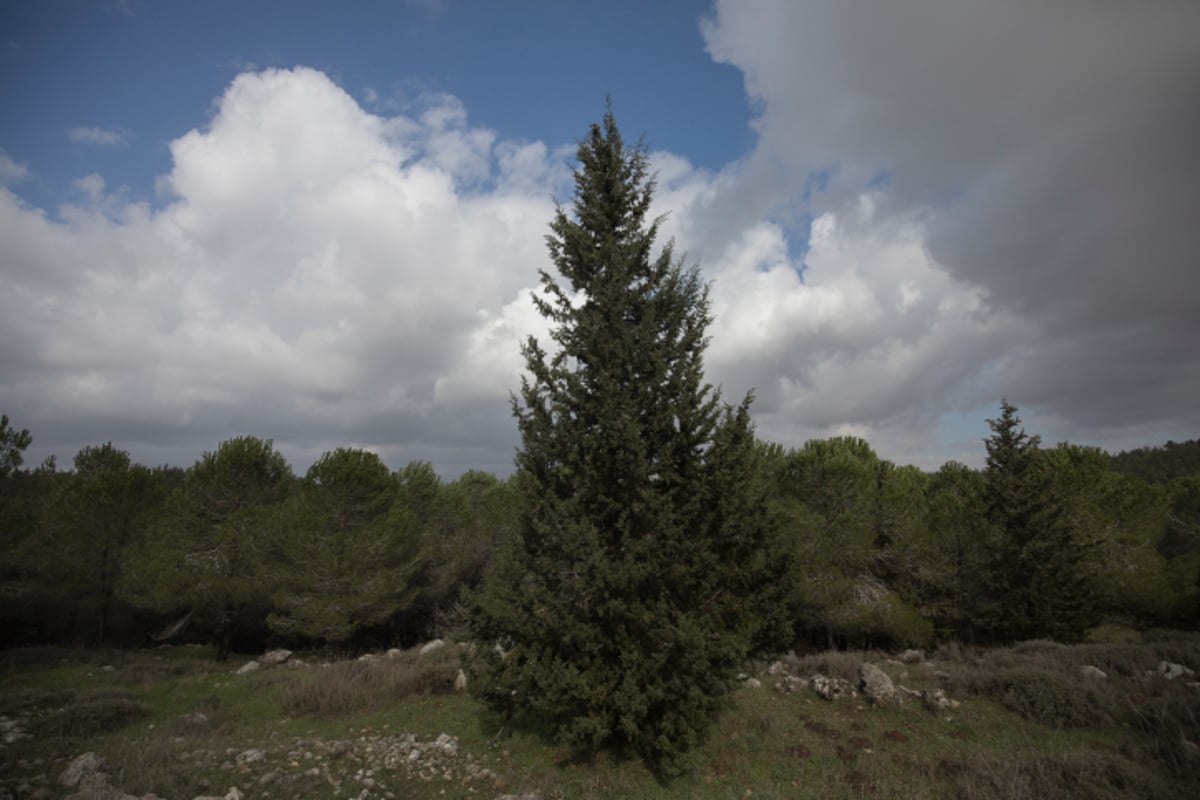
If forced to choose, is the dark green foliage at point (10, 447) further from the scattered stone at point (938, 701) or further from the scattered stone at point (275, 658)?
the scattered stone at point (938, 701)

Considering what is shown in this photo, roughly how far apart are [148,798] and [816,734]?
10.4 m

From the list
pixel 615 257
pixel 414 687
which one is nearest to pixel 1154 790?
pixel 615 257

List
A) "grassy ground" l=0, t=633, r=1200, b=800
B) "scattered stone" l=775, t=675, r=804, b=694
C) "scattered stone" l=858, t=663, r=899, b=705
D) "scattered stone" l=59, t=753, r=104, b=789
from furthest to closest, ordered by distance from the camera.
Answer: "scattered stone" l=775, t=675, r=804, b=694 → "scattered stone" l=858, t=663, r=899, b=705 → "grassy ground" l=0, t=633, r=1200, b=800 → "scattered stone" l=59, t=753, r=104, b=789

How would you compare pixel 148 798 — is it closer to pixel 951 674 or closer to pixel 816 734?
pixel 816 734

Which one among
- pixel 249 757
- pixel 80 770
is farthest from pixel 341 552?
pixel 80 770

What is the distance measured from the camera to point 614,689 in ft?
26.1

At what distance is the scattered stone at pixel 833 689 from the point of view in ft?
39.0

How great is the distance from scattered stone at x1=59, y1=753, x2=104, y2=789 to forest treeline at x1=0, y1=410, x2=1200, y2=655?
12740 mm

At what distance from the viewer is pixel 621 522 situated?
326 inches

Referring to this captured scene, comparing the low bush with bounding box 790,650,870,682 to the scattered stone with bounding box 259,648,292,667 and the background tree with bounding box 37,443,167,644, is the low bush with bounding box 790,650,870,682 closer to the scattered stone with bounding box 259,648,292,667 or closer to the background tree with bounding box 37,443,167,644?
the scattered stone with bounding box 259,648,292,667

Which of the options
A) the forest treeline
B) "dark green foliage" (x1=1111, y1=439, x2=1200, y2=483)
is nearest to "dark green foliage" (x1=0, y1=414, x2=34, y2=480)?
the forest treeline

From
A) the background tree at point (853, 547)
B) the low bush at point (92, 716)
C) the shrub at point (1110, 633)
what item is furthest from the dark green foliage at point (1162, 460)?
the low bush at point (92, 716)

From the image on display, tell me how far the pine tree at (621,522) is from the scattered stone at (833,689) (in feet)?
12.5

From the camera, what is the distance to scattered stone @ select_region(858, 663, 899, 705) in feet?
36.8
